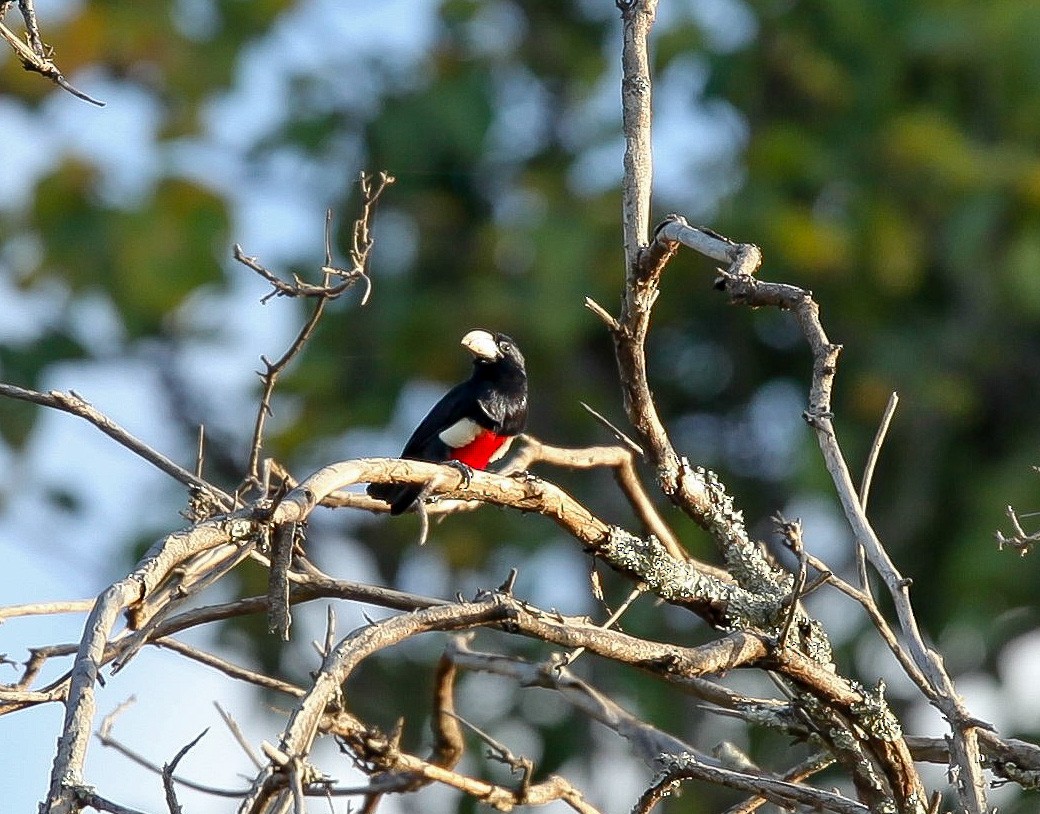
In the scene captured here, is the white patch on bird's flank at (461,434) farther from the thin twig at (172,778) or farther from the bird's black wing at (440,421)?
the thin twig at (172,778)

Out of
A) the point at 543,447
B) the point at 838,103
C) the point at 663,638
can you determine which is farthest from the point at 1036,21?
the point at 543,447

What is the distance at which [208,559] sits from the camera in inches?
90.3

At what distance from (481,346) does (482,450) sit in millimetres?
410

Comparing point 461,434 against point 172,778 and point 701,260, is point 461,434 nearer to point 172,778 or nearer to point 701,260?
point 172,778

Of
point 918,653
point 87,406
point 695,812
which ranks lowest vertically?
point 918,653

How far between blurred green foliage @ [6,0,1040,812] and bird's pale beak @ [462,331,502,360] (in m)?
2.87

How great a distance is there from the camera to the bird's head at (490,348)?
204 inches

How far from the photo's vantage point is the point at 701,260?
969 cm

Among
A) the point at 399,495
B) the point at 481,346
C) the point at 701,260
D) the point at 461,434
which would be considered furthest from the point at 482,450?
the point at 701,260

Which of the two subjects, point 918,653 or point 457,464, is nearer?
point 918,653

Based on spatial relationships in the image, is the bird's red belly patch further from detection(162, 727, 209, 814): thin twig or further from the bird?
detection(162, 727, 209, 814): thin twig

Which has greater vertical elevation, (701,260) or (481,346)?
(701,260)

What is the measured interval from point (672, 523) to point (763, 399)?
6.59ft

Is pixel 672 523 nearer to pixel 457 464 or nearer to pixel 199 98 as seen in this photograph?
pixel 199 98
